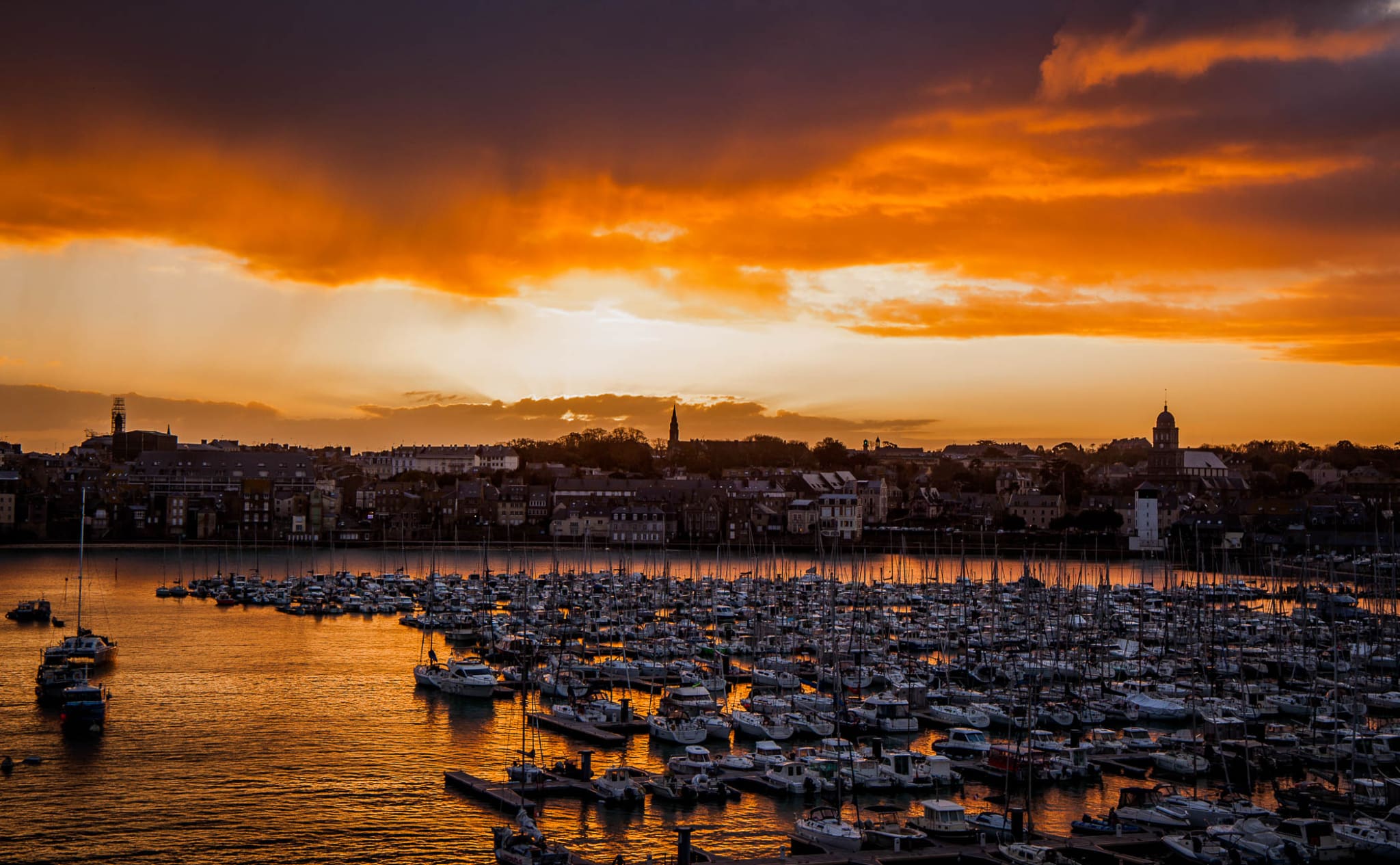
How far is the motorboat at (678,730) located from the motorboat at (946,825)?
695 centimetres

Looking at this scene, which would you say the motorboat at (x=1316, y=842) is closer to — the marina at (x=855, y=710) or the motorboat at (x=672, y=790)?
the marina at (x=855, y=710)

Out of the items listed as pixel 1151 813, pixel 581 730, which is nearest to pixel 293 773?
pixel 581 730

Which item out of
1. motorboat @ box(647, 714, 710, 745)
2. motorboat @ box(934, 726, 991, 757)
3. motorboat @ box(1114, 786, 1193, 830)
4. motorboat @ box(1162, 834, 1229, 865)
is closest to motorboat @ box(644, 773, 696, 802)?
motorboat @ box(647, 714, 710, 745)

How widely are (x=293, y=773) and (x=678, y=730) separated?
22.7 feet

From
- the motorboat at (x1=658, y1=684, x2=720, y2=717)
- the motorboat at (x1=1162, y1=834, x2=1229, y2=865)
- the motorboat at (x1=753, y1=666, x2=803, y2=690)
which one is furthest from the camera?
the motorboat at (x1=753, y1=666, x2=803, y2=690)

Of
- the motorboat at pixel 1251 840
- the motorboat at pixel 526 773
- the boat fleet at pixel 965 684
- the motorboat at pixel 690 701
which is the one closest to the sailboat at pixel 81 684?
the boat fleet at pixel 965 684

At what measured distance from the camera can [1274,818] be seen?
18.0 meters

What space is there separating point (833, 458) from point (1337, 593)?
2735 inches

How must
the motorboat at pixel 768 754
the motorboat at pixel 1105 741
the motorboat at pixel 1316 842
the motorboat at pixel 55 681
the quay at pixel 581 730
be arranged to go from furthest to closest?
the motorboat at pixel 55 681
the quay at pixel 581 730
the motorboat at pixel 1105 741
the motorboat at pixel 768 754
the motorboat at pixel 1316 842

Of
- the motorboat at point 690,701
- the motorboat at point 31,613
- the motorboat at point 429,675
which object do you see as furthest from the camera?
the motorboat at point 31,613

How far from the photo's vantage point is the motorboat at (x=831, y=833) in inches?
674

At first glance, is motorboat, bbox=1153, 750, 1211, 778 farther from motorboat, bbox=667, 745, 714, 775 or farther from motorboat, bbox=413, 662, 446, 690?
motorboat, bbox=413, 662, 446, 690

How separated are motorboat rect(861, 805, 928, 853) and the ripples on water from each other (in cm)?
125

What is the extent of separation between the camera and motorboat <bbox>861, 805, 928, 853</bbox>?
17156mm
